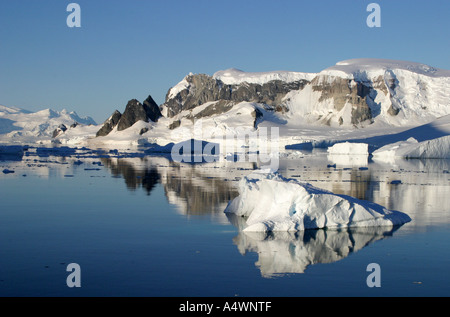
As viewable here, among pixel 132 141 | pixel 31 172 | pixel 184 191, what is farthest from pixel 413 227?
pixel 132 141

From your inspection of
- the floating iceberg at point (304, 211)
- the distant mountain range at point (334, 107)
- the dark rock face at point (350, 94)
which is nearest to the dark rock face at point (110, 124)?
the distant mountain range at point (334, 107)

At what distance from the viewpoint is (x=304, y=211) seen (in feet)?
33.7

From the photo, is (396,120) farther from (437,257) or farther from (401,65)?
(437,257)

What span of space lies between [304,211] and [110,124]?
332 ft

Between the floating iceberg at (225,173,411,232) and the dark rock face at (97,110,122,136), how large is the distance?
3856 inches

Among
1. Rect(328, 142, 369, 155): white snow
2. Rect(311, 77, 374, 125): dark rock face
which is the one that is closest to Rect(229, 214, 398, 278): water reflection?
Rect(328, 142, 369, 155): white snow

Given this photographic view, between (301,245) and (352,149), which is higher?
(352,149)

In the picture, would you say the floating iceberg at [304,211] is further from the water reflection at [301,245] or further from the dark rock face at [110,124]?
the dark rock face at [110,124]

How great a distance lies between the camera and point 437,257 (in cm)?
841

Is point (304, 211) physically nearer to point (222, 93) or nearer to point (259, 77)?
point (259, 77)

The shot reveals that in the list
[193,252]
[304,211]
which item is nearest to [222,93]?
[304,211]

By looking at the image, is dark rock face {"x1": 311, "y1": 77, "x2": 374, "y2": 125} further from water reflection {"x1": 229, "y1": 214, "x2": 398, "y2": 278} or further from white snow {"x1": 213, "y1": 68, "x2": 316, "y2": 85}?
water reflection {"x1": 229, "y1": 214, "x2": 398, "y2": 278}

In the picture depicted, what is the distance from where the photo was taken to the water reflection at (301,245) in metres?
7.84

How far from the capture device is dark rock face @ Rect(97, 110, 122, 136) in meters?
105
